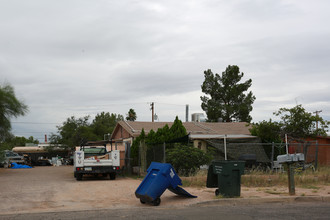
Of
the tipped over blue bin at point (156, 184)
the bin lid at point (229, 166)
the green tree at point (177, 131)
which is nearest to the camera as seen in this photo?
the tipped over blue bin at point (156, 184)

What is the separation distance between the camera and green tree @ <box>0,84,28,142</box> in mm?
25219

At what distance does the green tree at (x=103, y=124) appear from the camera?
57.3 metres

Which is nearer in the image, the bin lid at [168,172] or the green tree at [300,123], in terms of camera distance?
the bin lid at [168,172]

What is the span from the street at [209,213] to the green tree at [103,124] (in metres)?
44.0

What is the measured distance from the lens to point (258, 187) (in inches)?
513

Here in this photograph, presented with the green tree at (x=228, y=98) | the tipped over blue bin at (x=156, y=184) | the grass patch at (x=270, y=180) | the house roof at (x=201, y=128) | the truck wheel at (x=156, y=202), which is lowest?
the truck wheel at (x=156, y=202)

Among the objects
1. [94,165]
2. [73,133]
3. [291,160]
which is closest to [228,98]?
[73,133]

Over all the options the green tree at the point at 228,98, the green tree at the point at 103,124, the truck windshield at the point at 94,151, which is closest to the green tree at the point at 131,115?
the green tree at the point at 103,124

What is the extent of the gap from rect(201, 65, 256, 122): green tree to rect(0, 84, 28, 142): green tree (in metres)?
22.5

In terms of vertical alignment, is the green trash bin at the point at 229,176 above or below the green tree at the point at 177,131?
below

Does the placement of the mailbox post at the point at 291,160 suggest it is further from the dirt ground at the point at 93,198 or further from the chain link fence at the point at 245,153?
the chain link fence at the point at 245,153

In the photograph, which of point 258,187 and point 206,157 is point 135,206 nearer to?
point 258,187

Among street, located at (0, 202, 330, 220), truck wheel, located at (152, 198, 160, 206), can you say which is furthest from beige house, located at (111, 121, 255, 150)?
street, located at (0, 202, 330, 220)

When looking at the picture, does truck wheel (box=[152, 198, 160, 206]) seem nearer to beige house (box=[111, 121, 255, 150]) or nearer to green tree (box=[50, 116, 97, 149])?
beige house (box=[111, 121, 255, 150])
